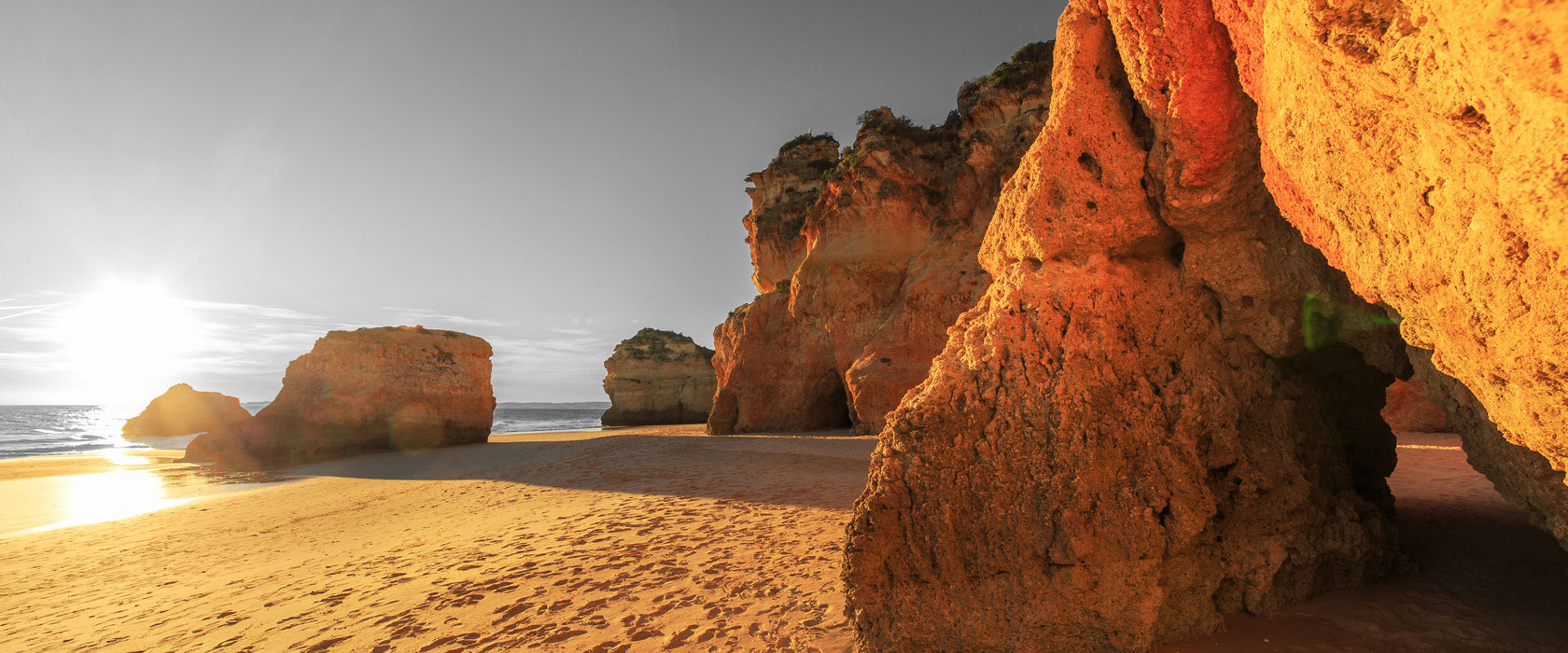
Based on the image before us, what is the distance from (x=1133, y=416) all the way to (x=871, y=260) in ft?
50.4

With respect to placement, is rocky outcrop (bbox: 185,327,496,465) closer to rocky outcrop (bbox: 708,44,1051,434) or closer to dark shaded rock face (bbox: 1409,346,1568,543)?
rocky outcrop (bbox: 708,44,1051,434)

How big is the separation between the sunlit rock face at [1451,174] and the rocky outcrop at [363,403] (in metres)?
23.3

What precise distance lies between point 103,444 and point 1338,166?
45.1 m

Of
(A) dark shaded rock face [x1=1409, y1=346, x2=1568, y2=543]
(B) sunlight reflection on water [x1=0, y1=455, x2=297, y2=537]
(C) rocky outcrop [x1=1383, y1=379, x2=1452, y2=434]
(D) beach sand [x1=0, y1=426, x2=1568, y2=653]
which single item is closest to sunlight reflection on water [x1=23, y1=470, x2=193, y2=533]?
A: (B) sunlight reflection on water [x1=0, y1=455, x2=297, y2=537]

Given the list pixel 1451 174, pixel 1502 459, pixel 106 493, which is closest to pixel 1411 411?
pixel 1502 459

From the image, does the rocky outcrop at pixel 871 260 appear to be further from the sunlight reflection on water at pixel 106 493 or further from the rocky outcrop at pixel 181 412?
the rocky outcrop at pixel 181 412

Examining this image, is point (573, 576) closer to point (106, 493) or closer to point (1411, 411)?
point (106, 493)

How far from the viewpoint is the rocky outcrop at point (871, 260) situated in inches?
632

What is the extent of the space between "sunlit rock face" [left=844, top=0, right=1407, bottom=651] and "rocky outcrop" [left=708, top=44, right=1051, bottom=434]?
38.7 ft

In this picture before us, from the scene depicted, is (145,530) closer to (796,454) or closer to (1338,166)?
(796,454)

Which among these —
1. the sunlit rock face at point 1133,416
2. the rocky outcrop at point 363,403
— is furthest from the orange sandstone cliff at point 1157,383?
the rocky outcrop at point 363,403

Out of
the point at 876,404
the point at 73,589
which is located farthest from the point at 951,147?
the point at 73,589

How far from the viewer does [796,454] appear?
39.9 feet

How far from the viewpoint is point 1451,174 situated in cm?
189
